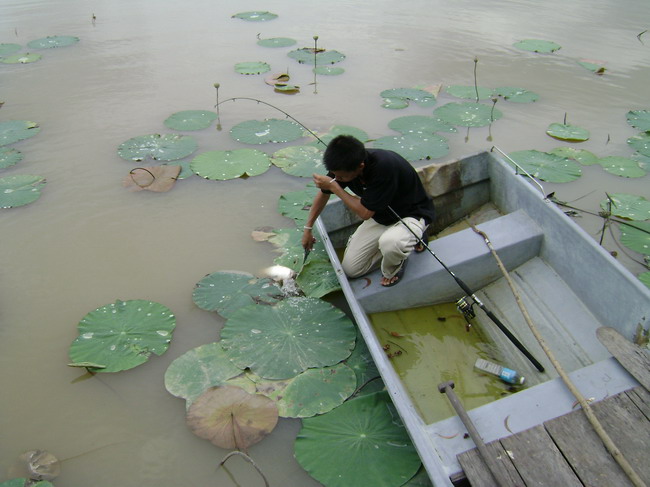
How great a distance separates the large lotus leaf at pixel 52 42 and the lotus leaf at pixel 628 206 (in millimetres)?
7895

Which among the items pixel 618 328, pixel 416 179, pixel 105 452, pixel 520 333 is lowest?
pixel 105 452

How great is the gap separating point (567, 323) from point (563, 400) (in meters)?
0.76

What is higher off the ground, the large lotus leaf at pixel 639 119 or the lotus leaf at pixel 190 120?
the large lotus leaf at pixel 639 119

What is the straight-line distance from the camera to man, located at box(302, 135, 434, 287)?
2.73 meters

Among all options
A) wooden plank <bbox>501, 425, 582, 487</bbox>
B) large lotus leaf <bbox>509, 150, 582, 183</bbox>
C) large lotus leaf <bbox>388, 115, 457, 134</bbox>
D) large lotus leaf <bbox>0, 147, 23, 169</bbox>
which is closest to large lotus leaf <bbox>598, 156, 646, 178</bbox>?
large lotus leaf <bbox>509, 150, 582, 183</bbox>

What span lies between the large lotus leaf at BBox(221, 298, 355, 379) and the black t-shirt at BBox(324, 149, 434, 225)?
0.73 m

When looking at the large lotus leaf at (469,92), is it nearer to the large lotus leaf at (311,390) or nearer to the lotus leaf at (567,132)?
the lotus leaf at (567,132)

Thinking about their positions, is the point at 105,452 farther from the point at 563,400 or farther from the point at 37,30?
→ the point at 37,30

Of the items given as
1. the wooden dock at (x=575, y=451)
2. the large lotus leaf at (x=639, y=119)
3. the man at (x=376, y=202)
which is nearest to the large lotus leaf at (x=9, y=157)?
the man at (x=376, y=202)

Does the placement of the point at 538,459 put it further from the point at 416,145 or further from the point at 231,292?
the point at 416,145

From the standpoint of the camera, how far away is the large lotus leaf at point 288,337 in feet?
9.48

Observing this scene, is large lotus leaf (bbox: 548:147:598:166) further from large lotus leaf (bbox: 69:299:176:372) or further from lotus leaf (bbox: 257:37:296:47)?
lotus leaf (bbox: 257:37:296:47)

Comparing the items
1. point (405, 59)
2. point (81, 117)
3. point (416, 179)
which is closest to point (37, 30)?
point (81, 117)

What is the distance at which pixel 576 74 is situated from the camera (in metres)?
7.00
